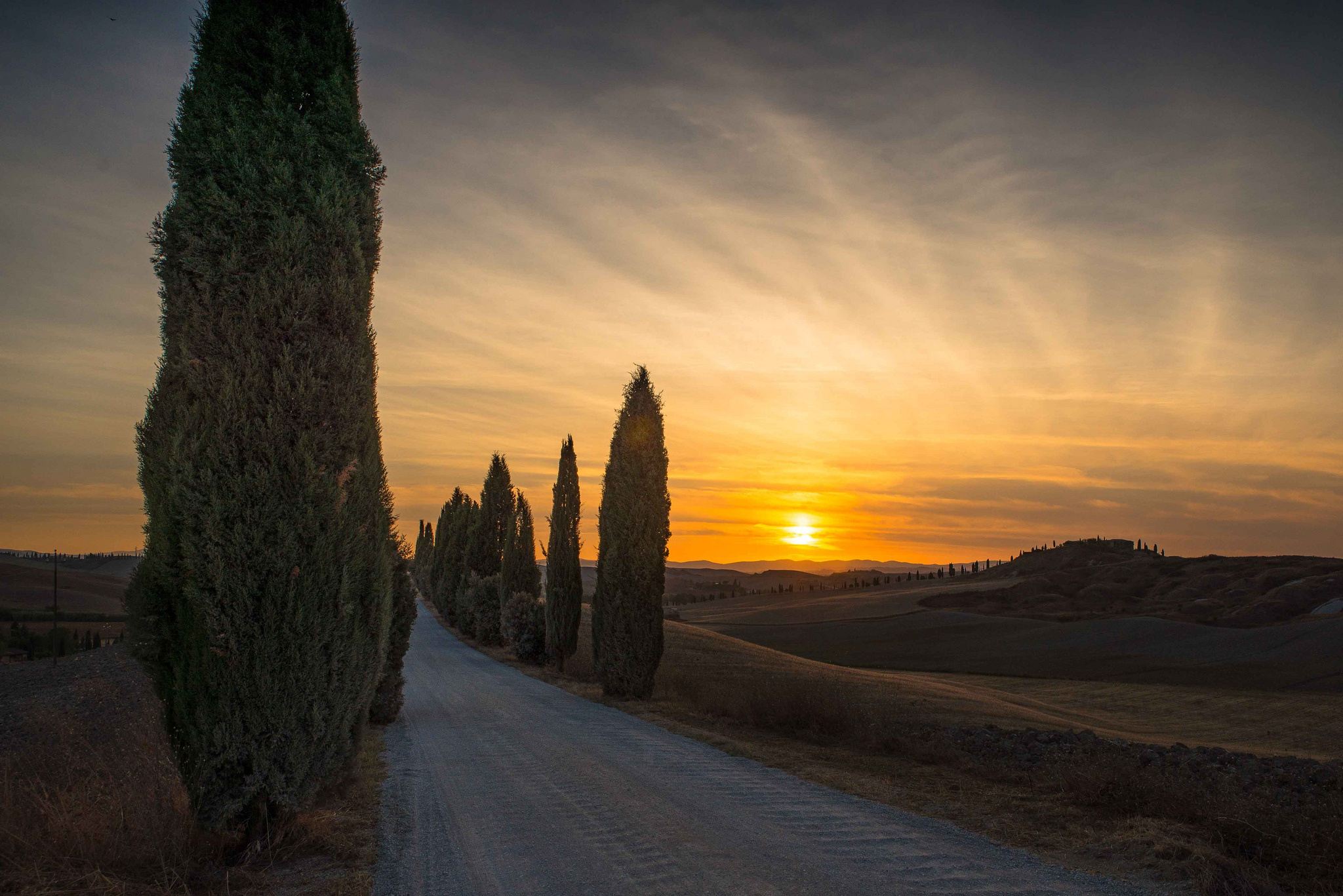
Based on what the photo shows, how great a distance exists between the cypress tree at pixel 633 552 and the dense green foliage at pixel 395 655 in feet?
17.4

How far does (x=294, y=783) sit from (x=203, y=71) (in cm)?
567

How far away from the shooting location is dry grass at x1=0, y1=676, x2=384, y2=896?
15.2ft

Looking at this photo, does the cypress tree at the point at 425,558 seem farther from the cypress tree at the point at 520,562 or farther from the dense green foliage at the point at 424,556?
the cypress tree at the point at 520,562

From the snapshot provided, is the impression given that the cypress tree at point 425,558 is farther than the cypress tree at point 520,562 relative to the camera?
Yes

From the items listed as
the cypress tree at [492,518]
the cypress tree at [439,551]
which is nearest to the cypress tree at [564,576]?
the cypress tree at [492,518]

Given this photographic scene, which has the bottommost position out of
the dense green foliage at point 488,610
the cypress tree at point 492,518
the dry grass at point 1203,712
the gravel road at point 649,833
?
the dry grass at point 1203,712

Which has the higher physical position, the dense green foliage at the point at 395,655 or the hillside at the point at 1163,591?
the dense green foliage at the point at 395,655

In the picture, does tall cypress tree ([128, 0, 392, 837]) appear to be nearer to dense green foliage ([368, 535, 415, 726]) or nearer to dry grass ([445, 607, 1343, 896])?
dry grass ([445, 607, 1343, 896])

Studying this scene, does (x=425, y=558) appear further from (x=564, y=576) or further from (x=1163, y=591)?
(x=1163, y=591)

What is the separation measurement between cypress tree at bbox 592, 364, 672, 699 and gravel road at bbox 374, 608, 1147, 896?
233 inches

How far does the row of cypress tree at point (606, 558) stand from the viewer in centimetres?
1694

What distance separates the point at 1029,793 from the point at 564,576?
16429 millimetres

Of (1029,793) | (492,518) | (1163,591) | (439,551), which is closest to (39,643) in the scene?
(439,551)

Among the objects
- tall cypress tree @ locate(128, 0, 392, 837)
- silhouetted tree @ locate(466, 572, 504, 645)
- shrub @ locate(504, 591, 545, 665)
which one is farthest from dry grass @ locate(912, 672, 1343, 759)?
silhouetted tree @ locate(466, 572, 504, 645)
